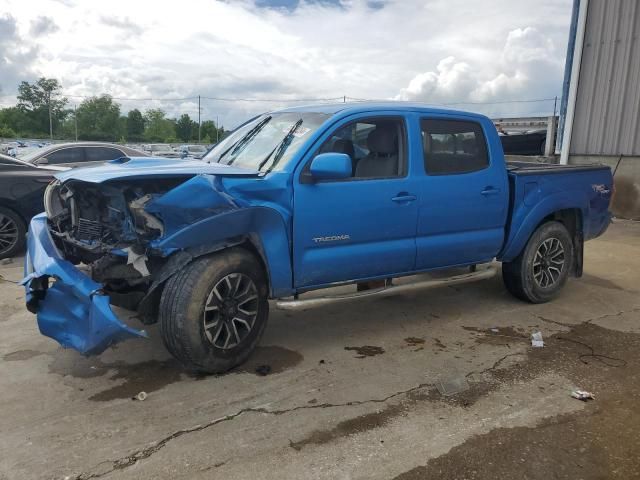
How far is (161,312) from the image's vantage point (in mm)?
3506

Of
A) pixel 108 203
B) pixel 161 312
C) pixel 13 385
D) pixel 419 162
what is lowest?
pixel 13 385

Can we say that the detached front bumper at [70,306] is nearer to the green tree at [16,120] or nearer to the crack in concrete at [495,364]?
the crack in concrete at [495,364]

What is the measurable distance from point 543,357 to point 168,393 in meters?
2.87

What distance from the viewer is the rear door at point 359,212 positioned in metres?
3.93

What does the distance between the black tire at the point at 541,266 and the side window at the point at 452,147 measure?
1093 millimetres

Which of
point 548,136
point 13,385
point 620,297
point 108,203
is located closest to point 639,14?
point 548,136

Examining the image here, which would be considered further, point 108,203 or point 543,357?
point 543,357

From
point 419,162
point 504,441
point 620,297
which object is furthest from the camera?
point 620,297

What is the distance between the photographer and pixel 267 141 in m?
4.40

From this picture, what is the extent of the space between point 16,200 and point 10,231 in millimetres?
424

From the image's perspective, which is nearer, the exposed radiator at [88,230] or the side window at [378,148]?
the exposed radiator at [88,230]

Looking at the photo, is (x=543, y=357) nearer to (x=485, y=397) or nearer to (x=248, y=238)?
(x=485, y=397)

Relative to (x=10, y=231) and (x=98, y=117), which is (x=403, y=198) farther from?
(x=98, y=117)

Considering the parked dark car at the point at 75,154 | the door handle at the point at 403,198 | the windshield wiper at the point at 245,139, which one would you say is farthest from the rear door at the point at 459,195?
the parked dark car at the point at 75,154
